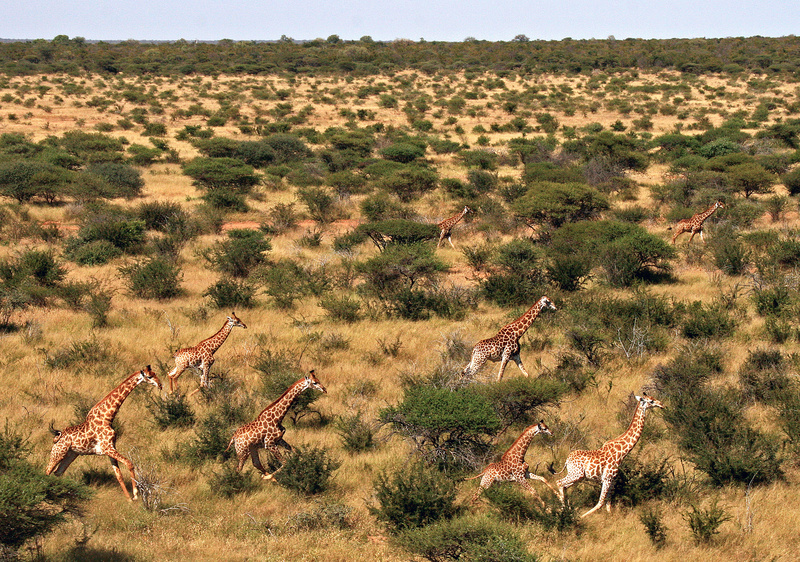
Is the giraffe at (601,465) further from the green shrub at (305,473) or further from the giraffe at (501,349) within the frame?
the giraffe at (501,349)

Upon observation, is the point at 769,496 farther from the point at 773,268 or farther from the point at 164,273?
the point at 164,273

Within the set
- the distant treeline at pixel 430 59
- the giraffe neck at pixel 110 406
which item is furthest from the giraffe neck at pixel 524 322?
the distant treeline at pixel 430 59

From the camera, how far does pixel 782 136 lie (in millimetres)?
31688

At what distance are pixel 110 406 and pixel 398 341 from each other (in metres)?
4.86

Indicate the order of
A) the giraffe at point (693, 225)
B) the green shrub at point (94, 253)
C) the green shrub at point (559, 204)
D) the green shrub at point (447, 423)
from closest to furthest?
1. the green shrub at point (447, 423)
2. the green shrub at point (94, 253)
3. the giraffe at point (693, 225)
4. the green shrub at point (559, 204)

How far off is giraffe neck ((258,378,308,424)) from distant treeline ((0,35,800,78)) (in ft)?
202

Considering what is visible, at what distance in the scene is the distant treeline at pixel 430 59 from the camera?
64.6 m

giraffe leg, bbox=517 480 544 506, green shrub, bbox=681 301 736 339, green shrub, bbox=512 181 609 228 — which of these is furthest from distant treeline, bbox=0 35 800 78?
giraffe leg, bbox=517 480 544 506

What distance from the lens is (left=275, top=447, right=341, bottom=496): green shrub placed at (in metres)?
6.90

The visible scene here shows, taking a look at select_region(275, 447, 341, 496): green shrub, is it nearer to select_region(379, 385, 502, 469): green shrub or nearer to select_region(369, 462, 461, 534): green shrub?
select_region(369, 462, 461, 534): green shrub

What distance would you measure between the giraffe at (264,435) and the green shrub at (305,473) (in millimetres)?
214

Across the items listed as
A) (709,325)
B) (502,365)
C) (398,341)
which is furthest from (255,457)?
(709,325)

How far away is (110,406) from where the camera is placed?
22.5 feet

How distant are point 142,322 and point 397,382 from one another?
500 cm
